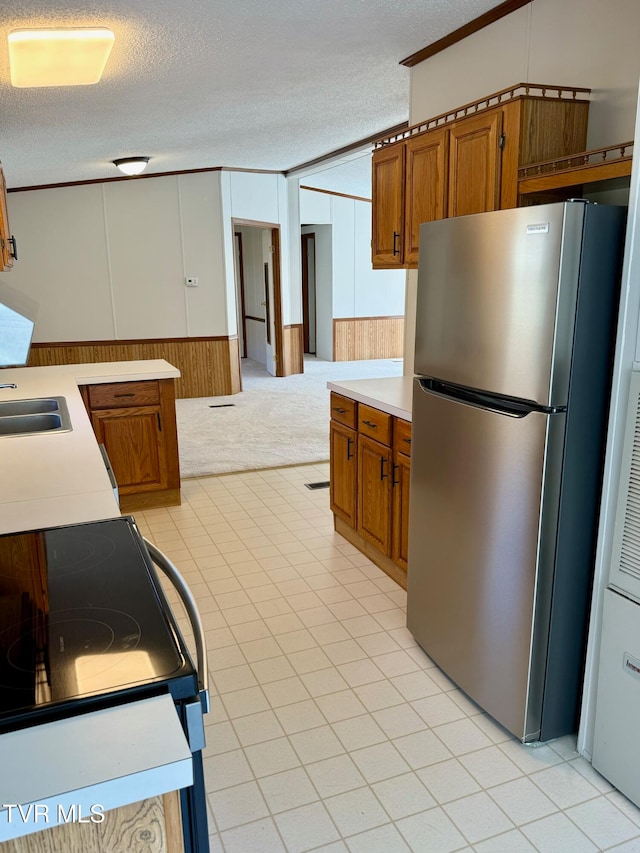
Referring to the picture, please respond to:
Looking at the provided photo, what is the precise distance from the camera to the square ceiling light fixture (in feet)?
9.11

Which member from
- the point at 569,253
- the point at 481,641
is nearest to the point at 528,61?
the point at 569,253

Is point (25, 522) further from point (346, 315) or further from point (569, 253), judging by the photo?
point (346, 315)

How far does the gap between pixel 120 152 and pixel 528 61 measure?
13.5 feet

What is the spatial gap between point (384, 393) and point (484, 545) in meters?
1.22

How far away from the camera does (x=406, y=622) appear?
2.69m

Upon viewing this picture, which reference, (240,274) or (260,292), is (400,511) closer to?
(260,292)

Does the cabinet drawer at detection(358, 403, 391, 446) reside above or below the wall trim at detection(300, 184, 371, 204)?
below

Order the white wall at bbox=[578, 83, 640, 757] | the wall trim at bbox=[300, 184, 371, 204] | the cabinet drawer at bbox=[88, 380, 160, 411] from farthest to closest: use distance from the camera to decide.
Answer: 1. the wall trim at bbox=[300, 184, 371, 204]
2. the cabinet drawer at bbox=[88, 380, 160, 411]
3. the white wall at bbox=[578, 83, 640, 757]

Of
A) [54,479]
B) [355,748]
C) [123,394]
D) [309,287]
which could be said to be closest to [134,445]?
[123,394]

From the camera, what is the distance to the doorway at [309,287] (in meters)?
10.7

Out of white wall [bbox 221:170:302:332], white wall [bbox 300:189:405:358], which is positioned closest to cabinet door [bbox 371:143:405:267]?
white wall [bbox 221:170:302:332]

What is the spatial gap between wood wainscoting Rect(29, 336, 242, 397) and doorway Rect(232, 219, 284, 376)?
97 cm

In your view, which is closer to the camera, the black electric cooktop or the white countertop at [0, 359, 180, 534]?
the black electric cooktop

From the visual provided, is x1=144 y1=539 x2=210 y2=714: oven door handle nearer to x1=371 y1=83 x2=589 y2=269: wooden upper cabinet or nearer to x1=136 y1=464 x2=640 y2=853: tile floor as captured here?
x1=136 y1=464 x2=640 y2=853: tile floor
